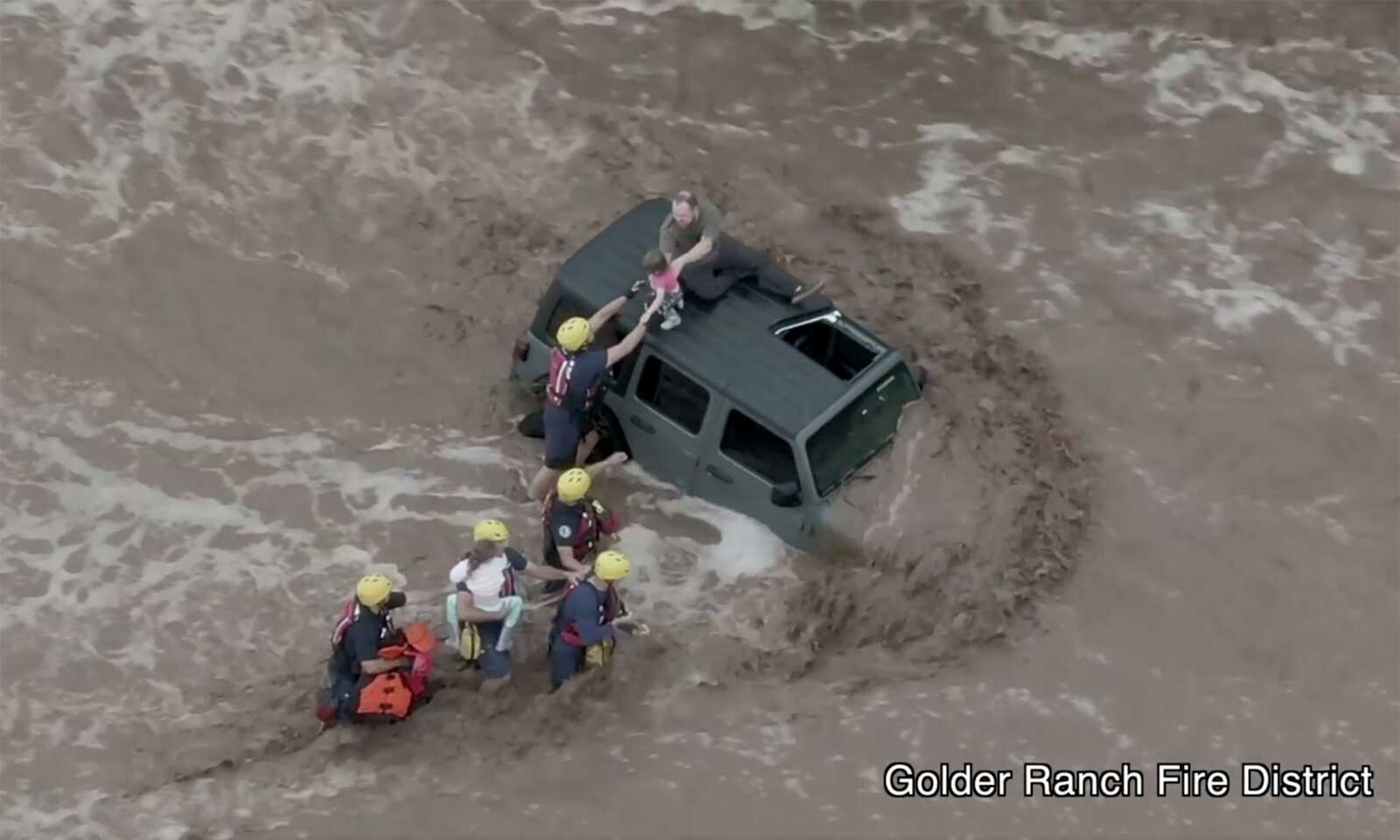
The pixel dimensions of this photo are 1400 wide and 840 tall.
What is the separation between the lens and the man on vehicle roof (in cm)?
842

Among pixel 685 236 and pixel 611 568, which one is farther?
pixel 685 236

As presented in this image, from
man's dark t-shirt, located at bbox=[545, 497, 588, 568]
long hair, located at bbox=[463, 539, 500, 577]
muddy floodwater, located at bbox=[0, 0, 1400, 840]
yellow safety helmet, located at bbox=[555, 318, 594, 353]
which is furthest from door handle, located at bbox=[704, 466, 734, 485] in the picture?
long hair, located at bbox=[463, 539, 500, 577]

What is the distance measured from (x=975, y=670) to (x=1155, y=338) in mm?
3142

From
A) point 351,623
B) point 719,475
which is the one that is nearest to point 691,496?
point 719,475

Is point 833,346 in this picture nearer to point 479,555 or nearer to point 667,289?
point 667,289

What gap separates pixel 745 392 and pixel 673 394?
55cm

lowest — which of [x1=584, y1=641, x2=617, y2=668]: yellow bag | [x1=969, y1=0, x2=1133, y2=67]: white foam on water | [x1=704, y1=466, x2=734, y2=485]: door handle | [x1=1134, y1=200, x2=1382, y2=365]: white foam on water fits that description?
[x1=584, y1=641, x2=617, y2=668]: yellow bag

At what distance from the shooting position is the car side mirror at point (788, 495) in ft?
26.7

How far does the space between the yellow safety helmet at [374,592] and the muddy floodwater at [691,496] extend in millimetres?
950

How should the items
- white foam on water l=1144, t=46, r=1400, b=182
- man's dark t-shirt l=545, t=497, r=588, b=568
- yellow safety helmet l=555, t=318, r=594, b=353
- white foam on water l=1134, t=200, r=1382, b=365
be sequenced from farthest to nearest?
white foam on water l=1144, t=46, r=1400, b=182
white foam on water l=1134, t=200, r=1382, b=365
yellow safety helmet l=555, t=318, r=594, b=353
man's dark t-shirt l=545, t=497, r=588, b=568

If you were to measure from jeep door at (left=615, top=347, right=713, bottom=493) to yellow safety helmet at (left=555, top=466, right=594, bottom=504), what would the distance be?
Answer: 0.71 meters

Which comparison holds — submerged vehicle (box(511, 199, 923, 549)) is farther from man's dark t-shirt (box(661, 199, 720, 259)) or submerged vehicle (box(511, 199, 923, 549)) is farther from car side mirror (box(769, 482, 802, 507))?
man's dark t-shirt (box(661, 199, 720, 259))

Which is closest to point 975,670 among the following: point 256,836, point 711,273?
point 711,273

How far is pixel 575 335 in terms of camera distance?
8258 mm
